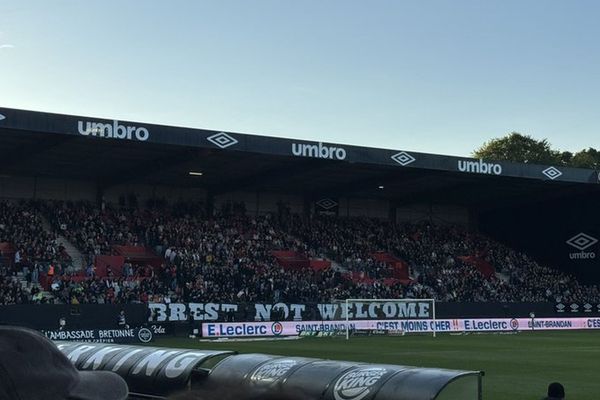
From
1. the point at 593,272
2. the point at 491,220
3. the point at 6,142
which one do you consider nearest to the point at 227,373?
the point at 6,142

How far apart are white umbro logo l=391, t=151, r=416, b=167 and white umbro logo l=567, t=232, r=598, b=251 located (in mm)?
16853

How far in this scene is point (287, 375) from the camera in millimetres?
6707

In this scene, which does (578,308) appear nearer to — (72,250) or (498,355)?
(498,355)

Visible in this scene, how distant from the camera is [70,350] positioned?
9.49 meters

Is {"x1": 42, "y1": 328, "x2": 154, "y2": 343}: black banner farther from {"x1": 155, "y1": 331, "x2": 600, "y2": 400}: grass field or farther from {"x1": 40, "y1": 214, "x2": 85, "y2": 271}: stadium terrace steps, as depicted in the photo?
{"x1": 40, "y1": 214, "x2": 85, "y2": 271}: stadium terrace steps

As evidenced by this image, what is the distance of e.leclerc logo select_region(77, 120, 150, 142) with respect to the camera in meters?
35.0

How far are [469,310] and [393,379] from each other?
1511 inches

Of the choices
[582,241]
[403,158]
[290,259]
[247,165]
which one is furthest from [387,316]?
[582,241]

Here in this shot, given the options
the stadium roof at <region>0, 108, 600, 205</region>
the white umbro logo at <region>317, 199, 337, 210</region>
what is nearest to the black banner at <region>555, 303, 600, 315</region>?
the stadium roof at <region>0, 108, 600, 205</region>

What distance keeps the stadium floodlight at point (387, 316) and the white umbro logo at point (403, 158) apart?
7.46 meters

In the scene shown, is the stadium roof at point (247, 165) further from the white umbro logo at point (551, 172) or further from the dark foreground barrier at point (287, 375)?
the dark foreground barrier at point (287, 375)

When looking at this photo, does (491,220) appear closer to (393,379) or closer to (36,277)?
(36,277)

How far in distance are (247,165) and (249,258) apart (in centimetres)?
510

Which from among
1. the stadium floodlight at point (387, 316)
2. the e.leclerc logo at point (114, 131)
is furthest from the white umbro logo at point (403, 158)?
the e.leclerc logo at point (114, 131)
